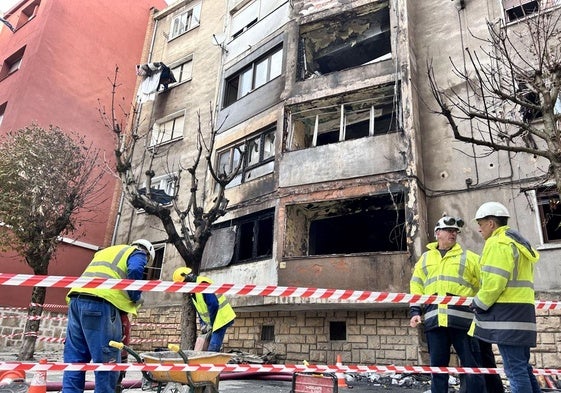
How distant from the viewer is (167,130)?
18.7m

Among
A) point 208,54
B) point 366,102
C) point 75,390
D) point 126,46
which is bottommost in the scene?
point 75,390

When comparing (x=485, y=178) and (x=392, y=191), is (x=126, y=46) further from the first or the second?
(x=485, y=178)

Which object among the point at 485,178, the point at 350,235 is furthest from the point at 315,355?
the point at 485,178

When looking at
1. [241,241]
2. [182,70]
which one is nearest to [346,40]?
[241,241]

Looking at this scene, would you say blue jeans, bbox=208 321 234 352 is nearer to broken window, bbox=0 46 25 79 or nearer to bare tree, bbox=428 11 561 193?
bare tree, bbox=428 11 561 193

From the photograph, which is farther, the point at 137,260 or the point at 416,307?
the point at 416,307

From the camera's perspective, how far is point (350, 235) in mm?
13367

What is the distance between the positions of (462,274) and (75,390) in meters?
3.74

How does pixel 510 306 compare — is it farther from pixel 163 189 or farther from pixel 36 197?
pixel 163 189

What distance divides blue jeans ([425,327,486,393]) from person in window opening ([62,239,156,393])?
9.35ft

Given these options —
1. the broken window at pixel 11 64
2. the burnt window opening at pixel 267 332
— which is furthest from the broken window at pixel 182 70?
the burnt window opening at pixel 267 332

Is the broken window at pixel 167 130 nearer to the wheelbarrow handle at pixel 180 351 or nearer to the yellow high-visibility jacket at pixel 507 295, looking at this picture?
the wheelbarrow handle at pixel 180 351

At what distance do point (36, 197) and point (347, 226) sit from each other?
9.27 meters

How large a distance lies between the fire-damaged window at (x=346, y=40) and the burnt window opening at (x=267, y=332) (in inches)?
308
